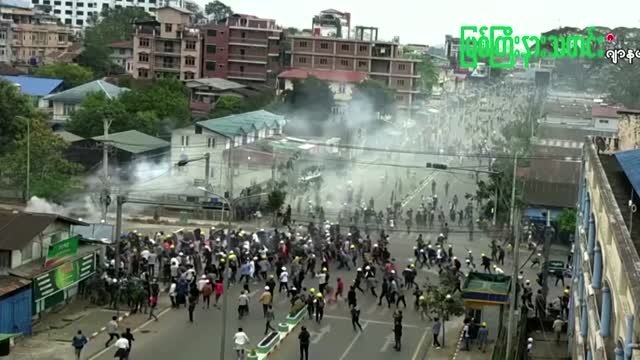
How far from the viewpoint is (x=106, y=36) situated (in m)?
106

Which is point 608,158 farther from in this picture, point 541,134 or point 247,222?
point 541,134

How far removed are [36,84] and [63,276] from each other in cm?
5311

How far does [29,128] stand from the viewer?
148ft

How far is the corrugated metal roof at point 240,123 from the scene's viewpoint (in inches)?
2020

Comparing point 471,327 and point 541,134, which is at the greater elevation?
point 541,134

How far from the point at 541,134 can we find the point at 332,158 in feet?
41.7

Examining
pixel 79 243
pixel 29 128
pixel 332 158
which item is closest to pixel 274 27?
pixel 332 158

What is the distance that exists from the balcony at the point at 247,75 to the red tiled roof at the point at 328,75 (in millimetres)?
4255

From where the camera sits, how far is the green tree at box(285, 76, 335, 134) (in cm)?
7294

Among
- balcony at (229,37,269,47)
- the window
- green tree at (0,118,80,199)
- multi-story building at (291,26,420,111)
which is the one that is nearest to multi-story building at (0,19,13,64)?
balcony at (229,37,269,47)

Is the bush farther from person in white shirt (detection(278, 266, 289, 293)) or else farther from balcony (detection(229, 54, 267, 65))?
balcony (detection(229, 54, 267, 65))

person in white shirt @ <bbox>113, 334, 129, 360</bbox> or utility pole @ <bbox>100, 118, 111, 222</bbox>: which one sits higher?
utility pole @ <bbox>100, 118, 111, 222</bbox>

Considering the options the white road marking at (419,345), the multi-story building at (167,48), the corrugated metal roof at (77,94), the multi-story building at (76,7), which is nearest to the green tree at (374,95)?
the multi-story building at (167,48)

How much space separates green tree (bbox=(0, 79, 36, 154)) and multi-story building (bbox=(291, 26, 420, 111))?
36577 millimetres
